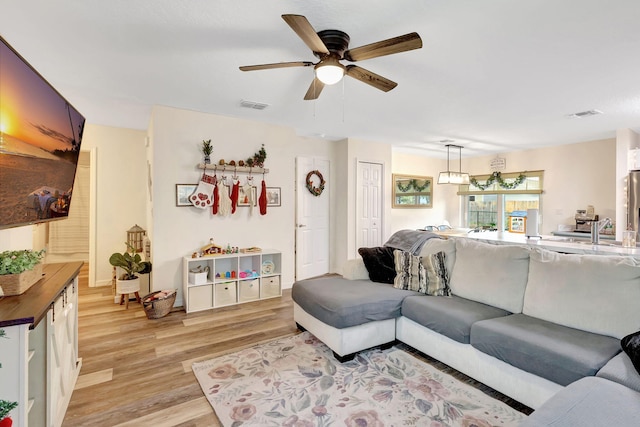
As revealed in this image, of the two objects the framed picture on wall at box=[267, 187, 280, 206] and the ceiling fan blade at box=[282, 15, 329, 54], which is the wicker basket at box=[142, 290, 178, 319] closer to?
the framed picture on wall at box=[267, 187, 280, 206]

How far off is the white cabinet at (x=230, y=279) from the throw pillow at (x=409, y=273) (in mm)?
1869

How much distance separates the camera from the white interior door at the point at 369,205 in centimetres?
578

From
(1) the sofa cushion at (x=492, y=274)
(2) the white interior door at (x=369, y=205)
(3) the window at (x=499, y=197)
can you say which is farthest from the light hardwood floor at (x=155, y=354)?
(3) the window at (x=499, y=197)

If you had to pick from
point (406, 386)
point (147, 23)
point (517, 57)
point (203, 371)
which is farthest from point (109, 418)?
point (517, 57)

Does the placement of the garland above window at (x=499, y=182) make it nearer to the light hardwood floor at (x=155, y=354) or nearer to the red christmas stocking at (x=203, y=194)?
the light hardwood floor at (x=155, y=354)

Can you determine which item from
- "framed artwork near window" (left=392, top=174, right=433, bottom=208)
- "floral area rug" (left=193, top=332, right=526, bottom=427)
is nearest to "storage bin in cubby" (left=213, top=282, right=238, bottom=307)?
"floral area rug" (left=193, top=332, right=526, bottom=427)

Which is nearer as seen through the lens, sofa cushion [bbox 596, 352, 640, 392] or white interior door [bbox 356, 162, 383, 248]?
sofa cushion [bbox 596, 352, 640, 392]

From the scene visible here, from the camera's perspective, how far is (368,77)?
2361mm

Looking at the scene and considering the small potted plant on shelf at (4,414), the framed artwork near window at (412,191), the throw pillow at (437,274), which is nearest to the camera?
the small potted plant on shelf at (4,414)

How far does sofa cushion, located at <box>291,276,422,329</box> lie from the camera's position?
2.58 m

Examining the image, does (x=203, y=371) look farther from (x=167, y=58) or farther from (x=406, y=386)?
(x=167, y=58)

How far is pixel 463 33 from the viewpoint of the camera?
2.17 m

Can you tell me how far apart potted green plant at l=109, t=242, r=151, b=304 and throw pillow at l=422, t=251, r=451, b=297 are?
3330 mm

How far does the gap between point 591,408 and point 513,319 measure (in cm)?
101
